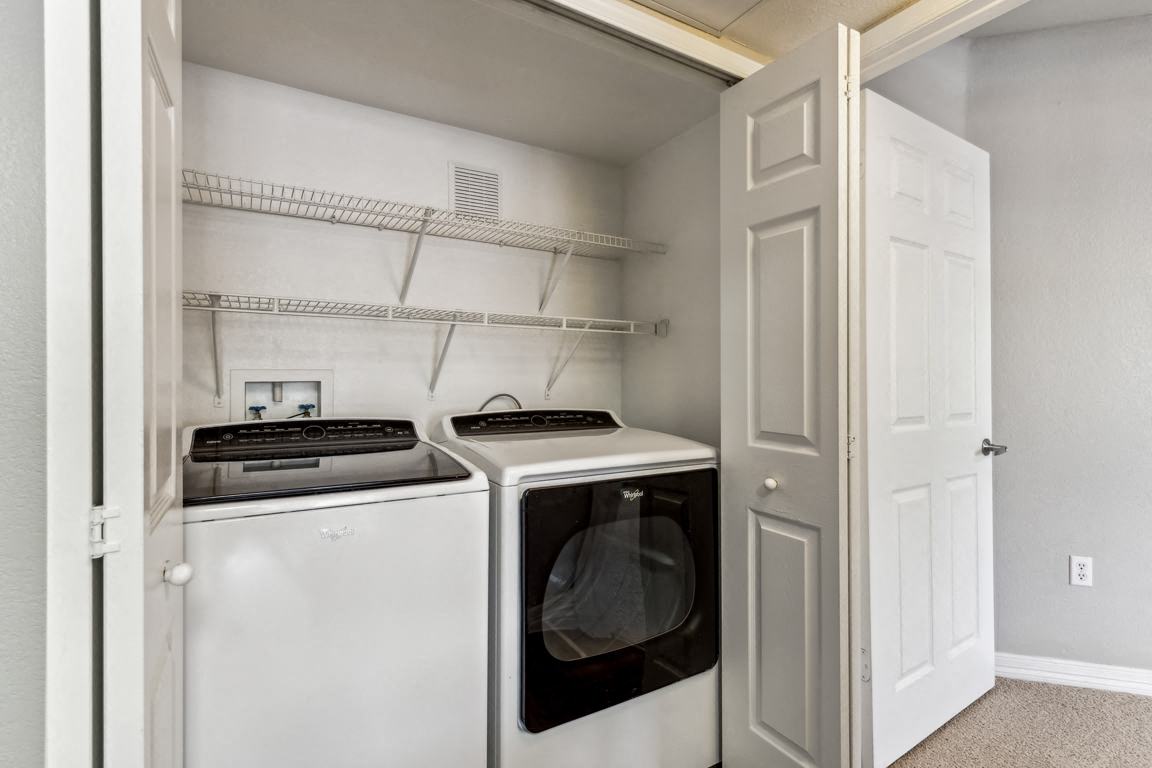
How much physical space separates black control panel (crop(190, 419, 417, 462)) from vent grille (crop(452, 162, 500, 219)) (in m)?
0.90

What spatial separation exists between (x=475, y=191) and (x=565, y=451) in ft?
3.92

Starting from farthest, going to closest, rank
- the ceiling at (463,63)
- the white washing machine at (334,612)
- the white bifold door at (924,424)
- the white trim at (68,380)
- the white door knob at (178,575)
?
the white bifold door at (924,424), the ceiling at (463,63), the white washing machine at (334,612), the white door knob at (178,575), the white trim at (68,380)

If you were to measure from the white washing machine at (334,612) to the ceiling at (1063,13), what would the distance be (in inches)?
106

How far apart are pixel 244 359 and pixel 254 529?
2.89ft

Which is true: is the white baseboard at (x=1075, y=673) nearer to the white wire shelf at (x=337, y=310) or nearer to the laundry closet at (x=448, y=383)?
the laundry closet at (x=448, y=383)

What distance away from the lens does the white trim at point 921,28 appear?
1344 millimetres

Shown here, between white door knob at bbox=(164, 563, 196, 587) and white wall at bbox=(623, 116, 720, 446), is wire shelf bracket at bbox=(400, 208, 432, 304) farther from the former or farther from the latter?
white door knob at bbox=(164, 563, 196, 587)

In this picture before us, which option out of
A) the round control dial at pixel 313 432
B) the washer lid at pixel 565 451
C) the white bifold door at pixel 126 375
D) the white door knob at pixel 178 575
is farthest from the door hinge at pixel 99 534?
the round control dial at pixel 313 432

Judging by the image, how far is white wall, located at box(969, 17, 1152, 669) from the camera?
197 cm

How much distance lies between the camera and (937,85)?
2.21m

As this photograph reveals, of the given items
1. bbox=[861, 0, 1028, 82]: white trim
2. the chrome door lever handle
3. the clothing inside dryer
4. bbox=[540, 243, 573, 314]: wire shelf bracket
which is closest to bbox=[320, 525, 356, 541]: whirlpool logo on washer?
the clothing inside dryer

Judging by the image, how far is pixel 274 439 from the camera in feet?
5.12

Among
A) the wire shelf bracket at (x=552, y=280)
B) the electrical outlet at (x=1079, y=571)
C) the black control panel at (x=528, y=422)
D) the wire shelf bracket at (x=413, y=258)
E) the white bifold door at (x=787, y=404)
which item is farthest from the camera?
the wire shelf bracket at (x=552, y=280)

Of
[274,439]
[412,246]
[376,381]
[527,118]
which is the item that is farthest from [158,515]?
[527,118]
